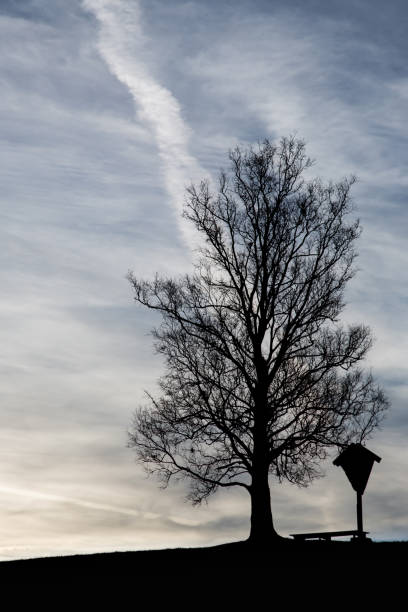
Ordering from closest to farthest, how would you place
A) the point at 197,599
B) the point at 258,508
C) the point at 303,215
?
the point at 197,599, the point at 258,508, the point at 303,215

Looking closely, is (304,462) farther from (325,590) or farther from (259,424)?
(325,590)

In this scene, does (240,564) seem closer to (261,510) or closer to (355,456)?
(355,456)

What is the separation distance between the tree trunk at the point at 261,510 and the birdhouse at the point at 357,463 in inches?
132

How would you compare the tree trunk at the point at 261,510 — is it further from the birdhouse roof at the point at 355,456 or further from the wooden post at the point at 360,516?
the wooden post at the point at 360,516

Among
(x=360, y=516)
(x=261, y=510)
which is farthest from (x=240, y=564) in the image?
(x=261, y=510)

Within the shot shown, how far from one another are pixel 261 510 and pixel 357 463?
446 centimetres

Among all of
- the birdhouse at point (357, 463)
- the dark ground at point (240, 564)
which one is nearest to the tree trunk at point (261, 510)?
the dark ground at point (240, 564)

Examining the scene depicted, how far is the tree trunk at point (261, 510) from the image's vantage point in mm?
29875

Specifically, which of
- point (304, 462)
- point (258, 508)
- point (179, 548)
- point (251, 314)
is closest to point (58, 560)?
point (179, 548)

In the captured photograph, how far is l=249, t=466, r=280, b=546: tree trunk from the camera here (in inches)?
1176

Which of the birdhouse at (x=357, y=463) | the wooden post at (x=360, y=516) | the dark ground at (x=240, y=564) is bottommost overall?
the dark ground at (x=240, y=564)

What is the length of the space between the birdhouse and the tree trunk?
3347mm

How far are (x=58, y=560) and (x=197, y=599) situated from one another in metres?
11.7

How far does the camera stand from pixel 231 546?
29250 mm
